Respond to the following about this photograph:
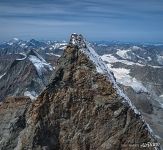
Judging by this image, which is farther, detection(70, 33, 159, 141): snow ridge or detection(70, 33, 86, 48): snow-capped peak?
detection(70, 33, 86, 48): snow-capped peak

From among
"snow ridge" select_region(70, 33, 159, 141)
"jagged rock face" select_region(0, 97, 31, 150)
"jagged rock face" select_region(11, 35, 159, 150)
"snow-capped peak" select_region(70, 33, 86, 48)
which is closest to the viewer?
"jagged rock face" select_region(11, 35, 159, 150)

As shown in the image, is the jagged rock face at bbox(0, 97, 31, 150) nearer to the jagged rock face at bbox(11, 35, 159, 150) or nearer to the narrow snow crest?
the jagged rock face at bbox(11, 35, 159, 150)

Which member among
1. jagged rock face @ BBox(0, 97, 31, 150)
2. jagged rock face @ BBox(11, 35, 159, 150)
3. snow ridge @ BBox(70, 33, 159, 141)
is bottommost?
jagged rock face @ BBox(0, 97, 31, 150)

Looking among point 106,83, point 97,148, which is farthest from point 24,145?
point 106,83

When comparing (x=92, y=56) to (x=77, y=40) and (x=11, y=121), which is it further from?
(x=11, y=121)

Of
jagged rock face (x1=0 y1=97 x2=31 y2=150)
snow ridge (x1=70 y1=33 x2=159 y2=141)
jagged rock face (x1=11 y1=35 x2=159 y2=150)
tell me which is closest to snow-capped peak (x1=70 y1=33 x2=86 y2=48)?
snow ridge (x1=70 y1=33 x2=159 y2=141)
